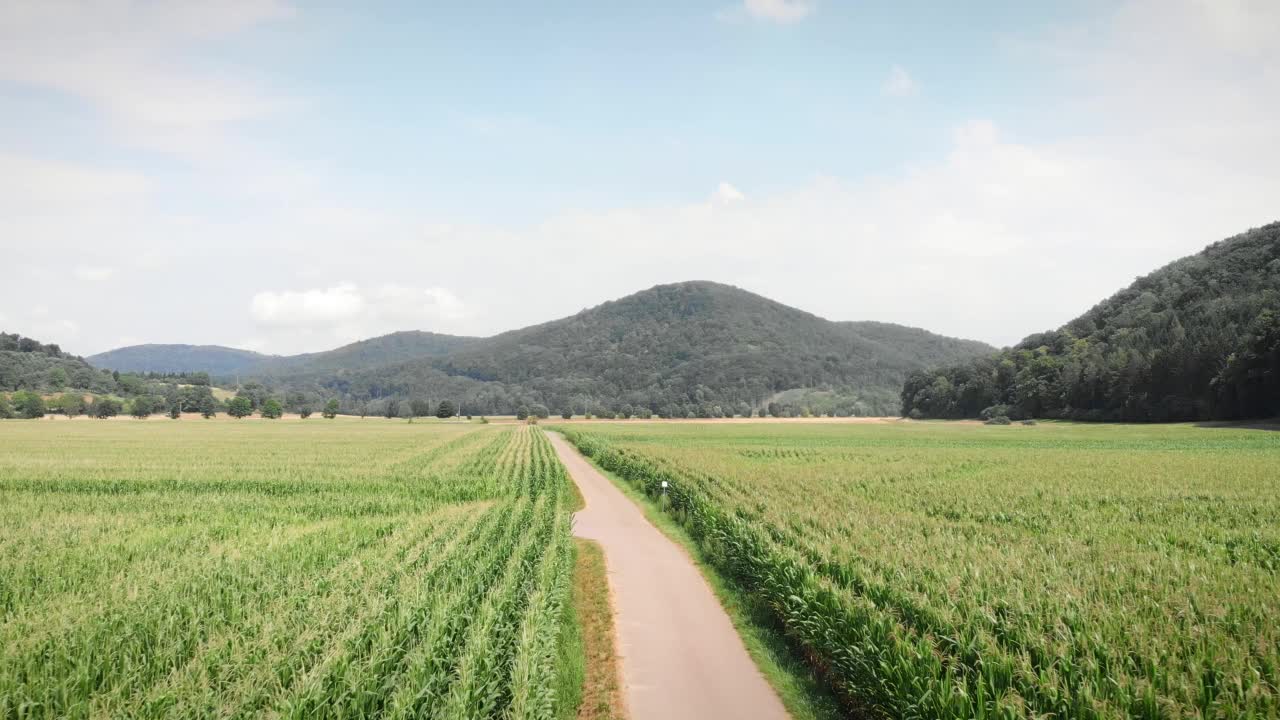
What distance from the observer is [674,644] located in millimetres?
12383

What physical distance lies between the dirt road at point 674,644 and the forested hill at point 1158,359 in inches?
2920

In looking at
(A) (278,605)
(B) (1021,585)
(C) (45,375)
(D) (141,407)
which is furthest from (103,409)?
(B) (1021,585)

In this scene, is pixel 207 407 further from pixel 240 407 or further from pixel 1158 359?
pixel 1158 359

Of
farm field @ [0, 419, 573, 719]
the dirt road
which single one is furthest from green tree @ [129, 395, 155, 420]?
the dirt road

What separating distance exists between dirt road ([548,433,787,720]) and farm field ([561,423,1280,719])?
1.15 meters

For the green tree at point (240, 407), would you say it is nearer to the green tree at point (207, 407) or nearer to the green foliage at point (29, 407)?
the green tree at point (207, 407)

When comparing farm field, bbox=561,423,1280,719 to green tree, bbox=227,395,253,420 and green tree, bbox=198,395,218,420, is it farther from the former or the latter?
green tree, bbox=227,395,253,420

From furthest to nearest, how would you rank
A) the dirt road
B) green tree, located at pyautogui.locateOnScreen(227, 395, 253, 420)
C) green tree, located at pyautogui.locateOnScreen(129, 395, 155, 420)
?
green tree, located at pyautogui.locateOnScreen(227, 395, 253, 420) < green tree, located at pyautogui.locateOnScreen(129, 395, 155, 420) < the dirt road

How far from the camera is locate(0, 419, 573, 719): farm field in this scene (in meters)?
7.88

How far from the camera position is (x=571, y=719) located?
31.1 feet

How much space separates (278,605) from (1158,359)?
99271 millimetres

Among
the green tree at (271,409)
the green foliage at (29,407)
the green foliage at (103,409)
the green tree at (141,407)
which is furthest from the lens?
the green tree at (271,409)


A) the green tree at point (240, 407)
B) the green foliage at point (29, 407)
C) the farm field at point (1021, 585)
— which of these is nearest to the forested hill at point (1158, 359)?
the farm field at point (1021, 585)

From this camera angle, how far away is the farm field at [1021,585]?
7312 mm
